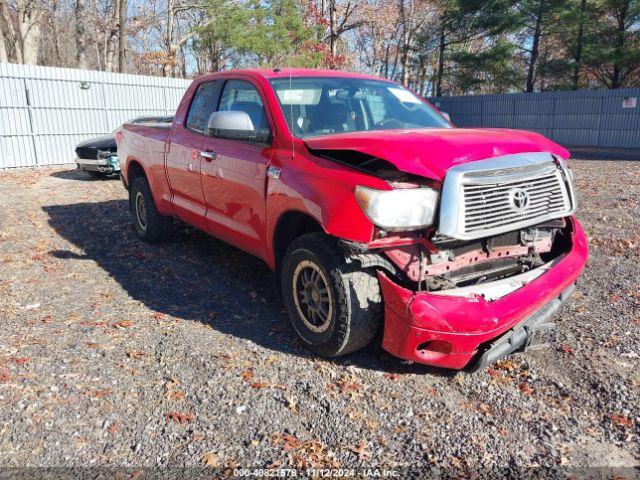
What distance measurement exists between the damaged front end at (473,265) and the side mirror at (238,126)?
1391 millimetres

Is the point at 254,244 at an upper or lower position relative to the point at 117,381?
upper

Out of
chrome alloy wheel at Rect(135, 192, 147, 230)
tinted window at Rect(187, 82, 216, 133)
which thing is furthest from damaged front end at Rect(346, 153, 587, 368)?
chrome alloy wheel at Rect(135, 192, 147, 230)

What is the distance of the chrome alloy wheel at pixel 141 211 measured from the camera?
264 inches

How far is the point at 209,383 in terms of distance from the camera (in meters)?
3.51

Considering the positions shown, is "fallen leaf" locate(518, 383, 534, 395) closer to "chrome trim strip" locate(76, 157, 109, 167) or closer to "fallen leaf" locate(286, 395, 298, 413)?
"fallen leaf" locate(286, 395, 298, 413)

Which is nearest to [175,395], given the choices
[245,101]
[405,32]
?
[245,101]

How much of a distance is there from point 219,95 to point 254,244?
5.32 ft

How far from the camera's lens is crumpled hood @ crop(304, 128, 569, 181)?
314 cm

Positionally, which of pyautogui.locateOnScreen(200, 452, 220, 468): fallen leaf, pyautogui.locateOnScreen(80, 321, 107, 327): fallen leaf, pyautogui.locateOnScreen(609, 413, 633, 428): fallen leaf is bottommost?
pyautogui.locateOnScreen(200, 452, 220, 468): fallen leaf

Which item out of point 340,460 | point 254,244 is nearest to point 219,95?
point 254,244

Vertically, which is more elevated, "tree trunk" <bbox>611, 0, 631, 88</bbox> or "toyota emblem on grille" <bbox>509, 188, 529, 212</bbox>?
"tree trunk" <bbox>611, 0, 631, 88</bbox>

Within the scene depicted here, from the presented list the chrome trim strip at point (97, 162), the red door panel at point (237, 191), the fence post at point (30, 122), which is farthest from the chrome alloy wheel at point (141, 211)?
the fence post at point (30, 122)

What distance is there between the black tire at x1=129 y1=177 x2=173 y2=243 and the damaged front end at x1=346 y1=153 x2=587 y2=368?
3.93m

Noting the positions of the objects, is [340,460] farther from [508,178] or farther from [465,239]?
[508,178]
